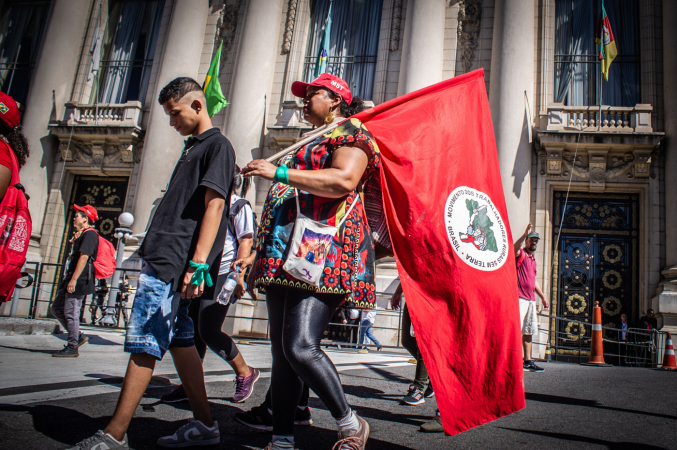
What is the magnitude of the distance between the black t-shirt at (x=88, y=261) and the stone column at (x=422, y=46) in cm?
903

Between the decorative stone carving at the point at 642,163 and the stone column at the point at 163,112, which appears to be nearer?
the decorative stone carving at the point at 642,163

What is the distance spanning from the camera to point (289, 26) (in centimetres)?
1516

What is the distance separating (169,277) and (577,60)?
14196 millimetres

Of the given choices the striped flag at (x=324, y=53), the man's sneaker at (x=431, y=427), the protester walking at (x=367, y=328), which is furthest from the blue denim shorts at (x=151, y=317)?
the striped flag at (x=324, y=53)

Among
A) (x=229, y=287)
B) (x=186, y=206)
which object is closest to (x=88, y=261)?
(x=229, y=287)

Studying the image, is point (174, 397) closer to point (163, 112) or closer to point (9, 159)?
point (9, 159)

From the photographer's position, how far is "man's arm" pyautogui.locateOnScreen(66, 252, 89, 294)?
5.95 m

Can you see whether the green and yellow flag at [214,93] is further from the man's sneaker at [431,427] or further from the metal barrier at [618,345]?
the man's sneaker at [431,427]

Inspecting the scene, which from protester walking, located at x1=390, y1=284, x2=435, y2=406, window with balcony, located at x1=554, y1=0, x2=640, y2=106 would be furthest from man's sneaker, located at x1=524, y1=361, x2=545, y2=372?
window with balcony, located at x1=554, y1=0, x2=640, y2=106

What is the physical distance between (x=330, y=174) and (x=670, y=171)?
1264 cm

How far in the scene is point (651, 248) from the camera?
12.0m

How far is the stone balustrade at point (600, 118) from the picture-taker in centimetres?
1217

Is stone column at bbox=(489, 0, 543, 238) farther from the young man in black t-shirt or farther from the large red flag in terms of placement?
the young man in black t-shirt

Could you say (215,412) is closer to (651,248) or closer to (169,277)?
(169,277)
